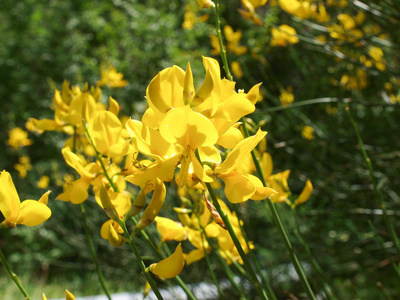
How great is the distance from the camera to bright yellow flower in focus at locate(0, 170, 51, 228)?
0.50 m

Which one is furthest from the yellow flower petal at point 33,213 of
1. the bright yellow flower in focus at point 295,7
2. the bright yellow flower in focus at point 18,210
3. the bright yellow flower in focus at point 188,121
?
the bright yellow flower in focus at point 295,7

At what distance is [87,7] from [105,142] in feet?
15.1

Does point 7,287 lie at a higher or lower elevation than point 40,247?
higher

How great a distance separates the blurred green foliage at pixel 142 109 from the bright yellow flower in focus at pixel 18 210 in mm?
1480

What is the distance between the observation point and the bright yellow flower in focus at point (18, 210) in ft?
1.63

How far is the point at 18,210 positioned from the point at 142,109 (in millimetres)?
2779

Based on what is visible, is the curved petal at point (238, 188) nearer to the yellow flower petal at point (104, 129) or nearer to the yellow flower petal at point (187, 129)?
the yellow flower petal at point (187, 129)

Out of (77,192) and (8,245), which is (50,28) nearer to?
(8,245)

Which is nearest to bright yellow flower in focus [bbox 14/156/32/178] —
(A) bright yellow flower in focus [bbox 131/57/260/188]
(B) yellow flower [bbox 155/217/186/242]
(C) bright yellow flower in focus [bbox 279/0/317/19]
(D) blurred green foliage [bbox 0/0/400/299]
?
(D) blurred green foliage [bbox 0/0/400/299]

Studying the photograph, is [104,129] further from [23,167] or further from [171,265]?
[23,167]

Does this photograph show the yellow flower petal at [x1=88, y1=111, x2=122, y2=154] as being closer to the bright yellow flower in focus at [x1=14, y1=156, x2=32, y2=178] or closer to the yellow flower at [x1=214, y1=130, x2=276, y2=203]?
the yellow flower at [x1=214, y1=130, x2=276, y2=203]

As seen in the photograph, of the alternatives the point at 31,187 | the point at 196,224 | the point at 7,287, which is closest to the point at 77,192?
the point at 196,224

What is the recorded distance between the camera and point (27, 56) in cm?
486

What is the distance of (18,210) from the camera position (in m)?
Result: 0.52
